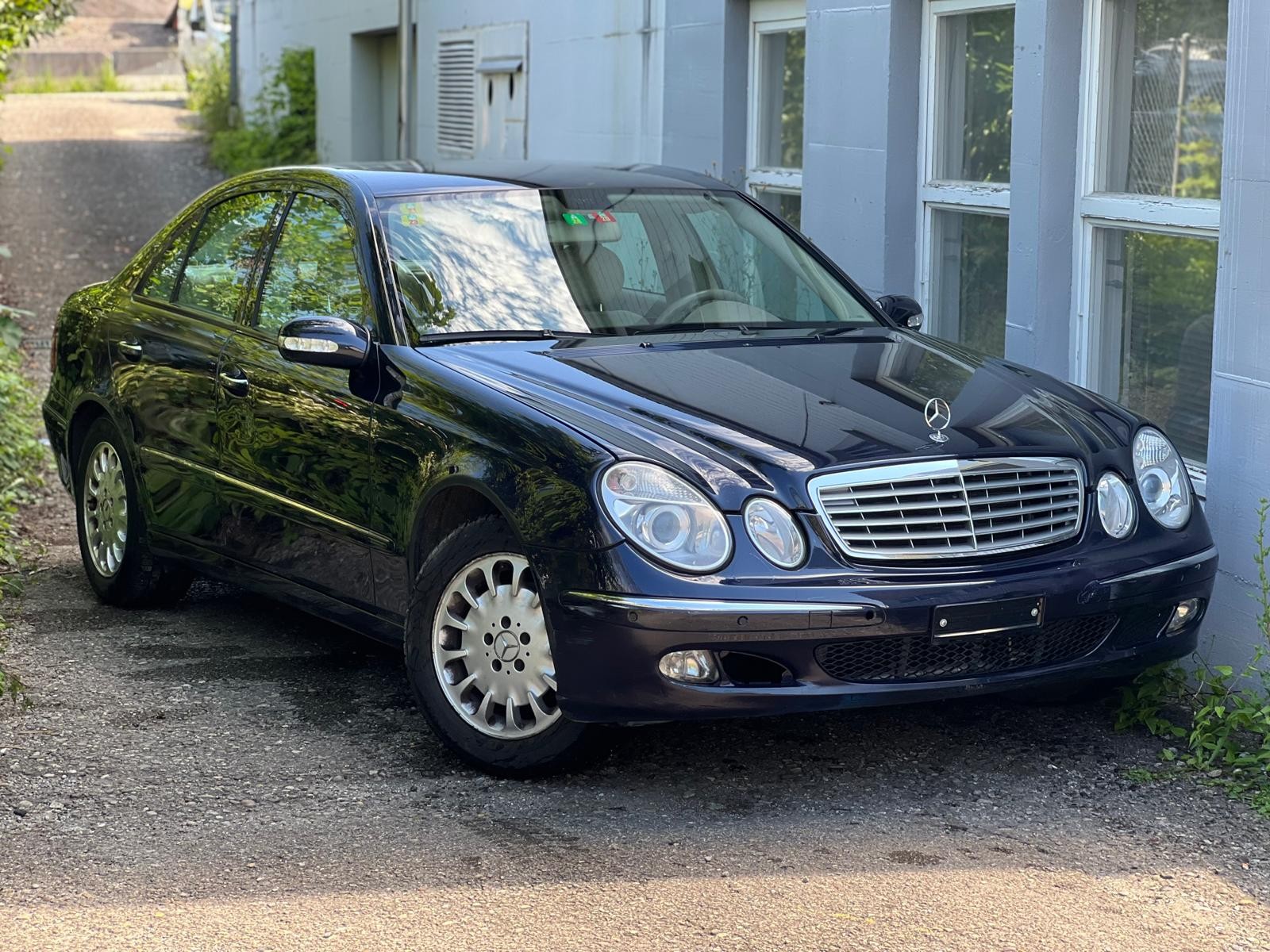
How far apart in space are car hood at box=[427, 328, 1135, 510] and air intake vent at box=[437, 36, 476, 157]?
970 cm

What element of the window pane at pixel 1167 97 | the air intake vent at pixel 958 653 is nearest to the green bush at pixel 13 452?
the air intake vent at pixel 958 653

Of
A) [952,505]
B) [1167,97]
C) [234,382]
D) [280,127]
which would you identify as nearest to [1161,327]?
[1167,97]

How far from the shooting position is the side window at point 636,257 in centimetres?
568

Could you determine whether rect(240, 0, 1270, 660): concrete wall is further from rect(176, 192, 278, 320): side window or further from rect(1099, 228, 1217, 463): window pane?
rect(176, 192, 278, 320): side window

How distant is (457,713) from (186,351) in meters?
1.98

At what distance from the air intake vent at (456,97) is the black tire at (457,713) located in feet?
33.7

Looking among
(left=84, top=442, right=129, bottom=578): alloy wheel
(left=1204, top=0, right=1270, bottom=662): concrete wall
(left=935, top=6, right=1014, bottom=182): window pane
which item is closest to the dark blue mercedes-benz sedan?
(left=84, top=442, right=129, bottom=578): alloy wheel

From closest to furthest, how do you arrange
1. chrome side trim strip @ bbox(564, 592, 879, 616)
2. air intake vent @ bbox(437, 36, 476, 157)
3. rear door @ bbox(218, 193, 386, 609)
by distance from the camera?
chrome side trim strip @ bbox(564, 592, 879, 616)
rear door @ bbox(218, 193, 386, 609)
air intake vent @ bbox(437, 36, 476, 157)

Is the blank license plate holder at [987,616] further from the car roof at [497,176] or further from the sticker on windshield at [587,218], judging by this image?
the car roof at [497,176]

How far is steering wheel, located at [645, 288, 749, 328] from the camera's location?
5.59 metres

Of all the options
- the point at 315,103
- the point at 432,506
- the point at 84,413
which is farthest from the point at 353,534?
the point at 315,103

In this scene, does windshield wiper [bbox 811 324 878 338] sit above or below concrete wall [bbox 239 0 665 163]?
below

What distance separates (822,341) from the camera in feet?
18.2

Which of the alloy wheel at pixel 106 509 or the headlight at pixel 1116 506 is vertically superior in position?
the headlight at pixel 1116 506
